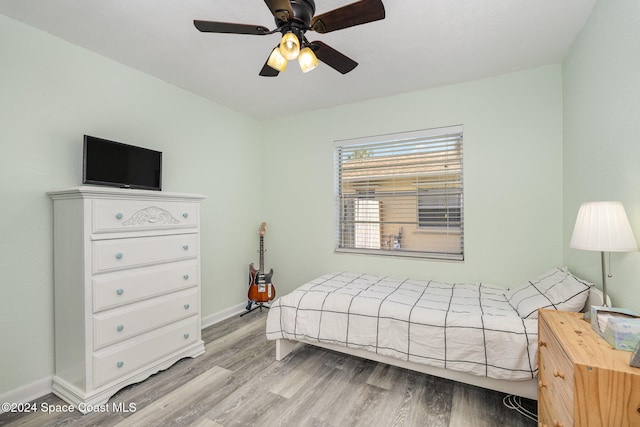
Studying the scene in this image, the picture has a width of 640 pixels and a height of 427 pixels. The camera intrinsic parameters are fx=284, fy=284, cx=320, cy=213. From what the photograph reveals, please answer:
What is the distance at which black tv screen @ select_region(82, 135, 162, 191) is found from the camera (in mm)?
2102

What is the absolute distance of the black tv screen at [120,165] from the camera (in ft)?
6.89

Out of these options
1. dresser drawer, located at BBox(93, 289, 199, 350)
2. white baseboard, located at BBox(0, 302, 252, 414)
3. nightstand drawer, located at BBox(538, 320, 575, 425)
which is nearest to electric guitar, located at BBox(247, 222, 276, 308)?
dresser drawer, located at BBox(93, 289, 199, 350)

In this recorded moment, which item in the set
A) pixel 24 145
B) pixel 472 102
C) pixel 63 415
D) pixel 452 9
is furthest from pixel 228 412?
pixel 472 102

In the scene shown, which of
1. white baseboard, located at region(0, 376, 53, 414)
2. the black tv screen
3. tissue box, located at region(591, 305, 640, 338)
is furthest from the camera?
the black tv screen

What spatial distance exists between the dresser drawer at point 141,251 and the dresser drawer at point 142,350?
1.84 feet

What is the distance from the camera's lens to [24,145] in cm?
197

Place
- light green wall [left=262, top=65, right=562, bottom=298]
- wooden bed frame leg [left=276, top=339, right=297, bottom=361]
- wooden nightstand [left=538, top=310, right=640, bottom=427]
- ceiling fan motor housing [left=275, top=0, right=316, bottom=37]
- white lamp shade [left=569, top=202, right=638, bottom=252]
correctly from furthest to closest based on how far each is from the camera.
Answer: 1. light green wall [left=262, top=65, right=562, bottom=298]
2. wooden bed frame leg [left=276, top=339, right=297, bottom=361]
3. ceiling fan motor housing [left=275, top=0, right=316, bottom=37]
4. white lamp shade [left=569, top=202, right=638, bottom=252]
5. wooden nightstand [left=538, top=310, right=640, bottom=427]

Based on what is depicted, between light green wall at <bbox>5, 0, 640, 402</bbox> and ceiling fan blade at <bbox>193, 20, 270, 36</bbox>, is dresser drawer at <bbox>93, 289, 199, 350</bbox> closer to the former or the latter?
light green wall at <bbox>5, 0, 640, 402</bbox>

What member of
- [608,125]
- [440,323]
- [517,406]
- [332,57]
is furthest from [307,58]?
[517,406]

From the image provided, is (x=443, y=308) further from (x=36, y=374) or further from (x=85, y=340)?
(x=36, y=374)

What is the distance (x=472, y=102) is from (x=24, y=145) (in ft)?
12.3

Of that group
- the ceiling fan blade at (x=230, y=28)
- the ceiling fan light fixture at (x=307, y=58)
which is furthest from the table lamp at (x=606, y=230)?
the ceiling fan blade at (x=230, y=28)

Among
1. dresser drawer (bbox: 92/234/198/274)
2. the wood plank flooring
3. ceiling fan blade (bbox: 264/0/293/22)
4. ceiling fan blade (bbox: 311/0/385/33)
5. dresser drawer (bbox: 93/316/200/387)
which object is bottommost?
the wood plank flooring

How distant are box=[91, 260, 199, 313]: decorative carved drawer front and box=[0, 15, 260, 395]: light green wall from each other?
524 millimetres
